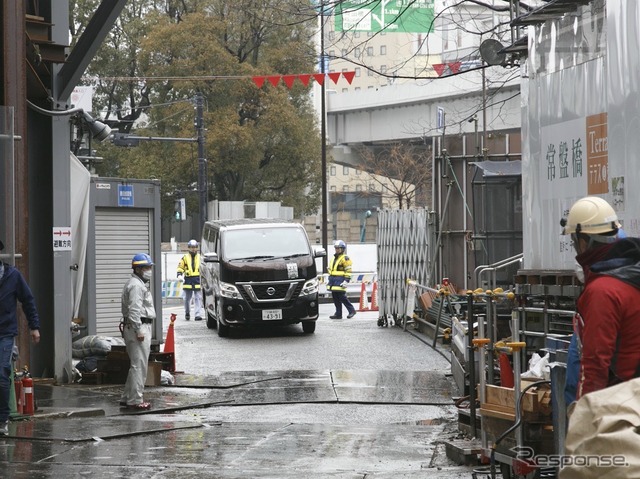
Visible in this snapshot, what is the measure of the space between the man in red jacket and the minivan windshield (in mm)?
18404

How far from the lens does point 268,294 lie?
23.6m

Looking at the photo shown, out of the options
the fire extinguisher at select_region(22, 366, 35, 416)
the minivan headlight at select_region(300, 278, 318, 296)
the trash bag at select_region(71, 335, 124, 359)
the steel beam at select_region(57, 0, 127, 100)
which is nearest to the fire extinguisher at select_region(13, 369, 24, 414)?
the fire extinguisher at select_region(22, 366, 35, 416)

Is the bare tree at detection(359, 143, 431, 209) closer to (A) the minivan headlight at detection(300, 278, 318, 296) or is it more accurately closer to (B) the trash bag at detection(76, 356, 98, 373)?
(A) the minivan headlight at detection(300, 278, 318, 296)


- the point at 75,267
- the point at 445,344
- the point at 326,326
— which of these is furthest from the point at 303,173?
the point at 75,267

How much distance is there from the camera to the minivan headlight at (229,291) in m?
23.6

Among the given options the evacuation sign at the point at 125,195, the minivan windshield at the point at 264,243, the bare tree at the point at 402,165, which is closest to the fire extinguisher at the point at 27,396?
the evacuation sign at the point at 125,195

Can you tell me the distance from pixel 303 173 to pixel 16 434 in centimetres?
4258

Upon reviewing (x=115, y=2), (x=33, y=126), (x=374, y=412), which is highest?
(x=115, y=2)

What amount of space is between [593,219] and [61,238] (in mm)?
10981

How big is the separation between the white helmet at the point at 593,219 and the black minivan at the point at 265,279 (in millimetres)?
17748

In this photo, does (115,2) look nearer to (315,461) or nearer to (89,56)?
(89,56)

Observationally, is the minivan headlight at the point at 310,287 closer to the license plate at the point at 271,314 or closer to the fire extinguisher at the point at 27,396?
the license plate at the point at 271,314

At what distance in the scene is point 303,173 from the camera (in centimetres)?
5347

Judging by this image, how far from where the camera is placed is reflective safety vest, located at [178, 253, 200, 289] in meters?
29.3
